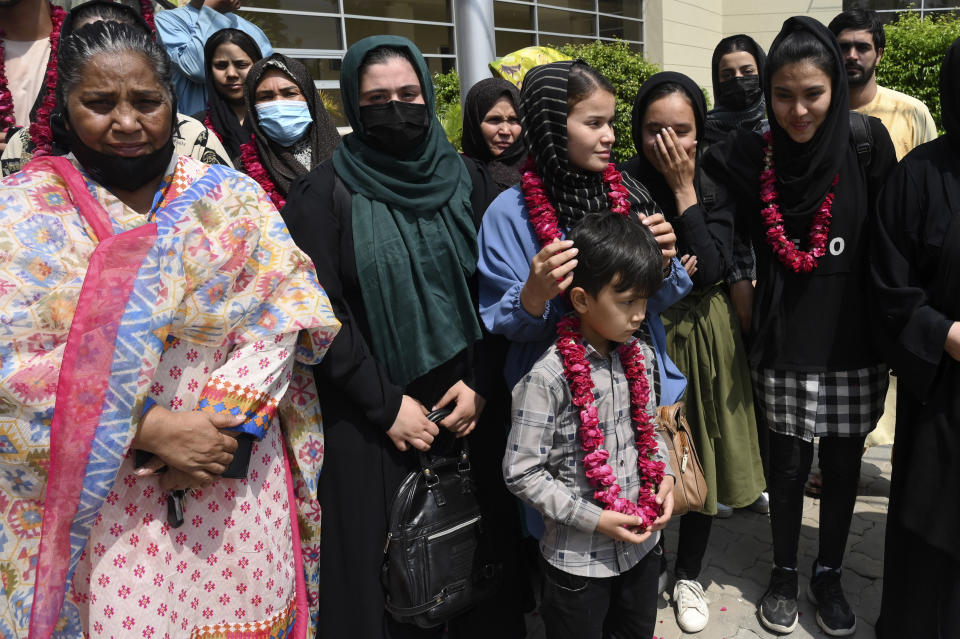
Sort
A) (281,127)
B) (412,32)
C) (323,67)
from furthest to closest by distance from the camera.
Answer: (412,32) → (323,67) → (281,127)

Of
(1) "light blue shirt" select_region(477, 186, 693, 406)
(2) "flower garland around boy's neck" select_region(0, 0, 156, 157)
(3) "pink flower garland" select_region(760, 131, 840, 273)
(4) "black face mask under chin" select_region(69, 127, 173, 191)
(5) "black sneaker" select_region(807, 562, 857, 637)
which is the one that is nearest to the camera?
(4) "black face mask under chin" select_region(69, 127, 173, 191)

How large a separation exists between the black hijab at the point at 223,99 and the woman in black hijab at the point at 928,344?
2.93 metres

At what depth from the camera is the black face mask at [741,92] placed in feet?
11.7

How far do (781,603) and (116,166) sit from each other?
2.84m

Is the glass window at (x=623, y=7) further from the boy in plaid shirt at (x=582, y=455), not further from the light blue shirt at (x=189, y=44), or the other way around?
the boy in plaid shirt at (x=582, y=455)

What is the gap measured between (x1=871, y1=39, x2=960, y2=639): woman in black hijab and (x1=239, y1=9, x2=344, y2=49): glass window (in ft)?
26.5

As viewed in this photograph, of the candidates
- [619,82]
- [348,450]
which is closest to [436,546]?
[348,450]

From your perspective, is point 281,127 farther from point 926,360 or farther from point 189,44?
point 926,360

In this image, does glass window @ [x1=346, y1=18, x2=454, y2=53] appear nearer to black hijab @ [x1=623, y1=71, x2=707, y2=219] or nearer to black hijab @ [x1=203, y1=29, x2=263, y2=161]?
black hijab @ [x1=203, y1=29, x2=263, y2=161]

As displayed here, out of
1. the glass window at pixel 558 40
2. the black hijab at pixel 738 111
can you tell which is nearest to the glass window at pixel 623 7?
the glass window at pixel 558 40

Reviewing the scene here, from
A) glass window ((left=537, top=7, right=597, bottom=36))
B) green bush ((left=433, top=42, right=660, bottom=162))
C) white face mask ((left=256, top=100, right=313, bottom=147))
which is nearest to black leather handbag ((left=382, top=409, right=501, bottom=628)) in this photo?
white face mask ((left=256, top=100, right=313, bottom=147))

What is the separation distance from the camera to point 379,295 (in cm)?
207

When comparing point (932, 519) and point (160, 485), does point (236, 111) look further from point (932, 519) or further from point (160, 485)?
point (932, 519)

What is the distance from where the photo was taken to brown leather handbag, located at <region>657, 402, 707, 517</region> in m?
2.14
